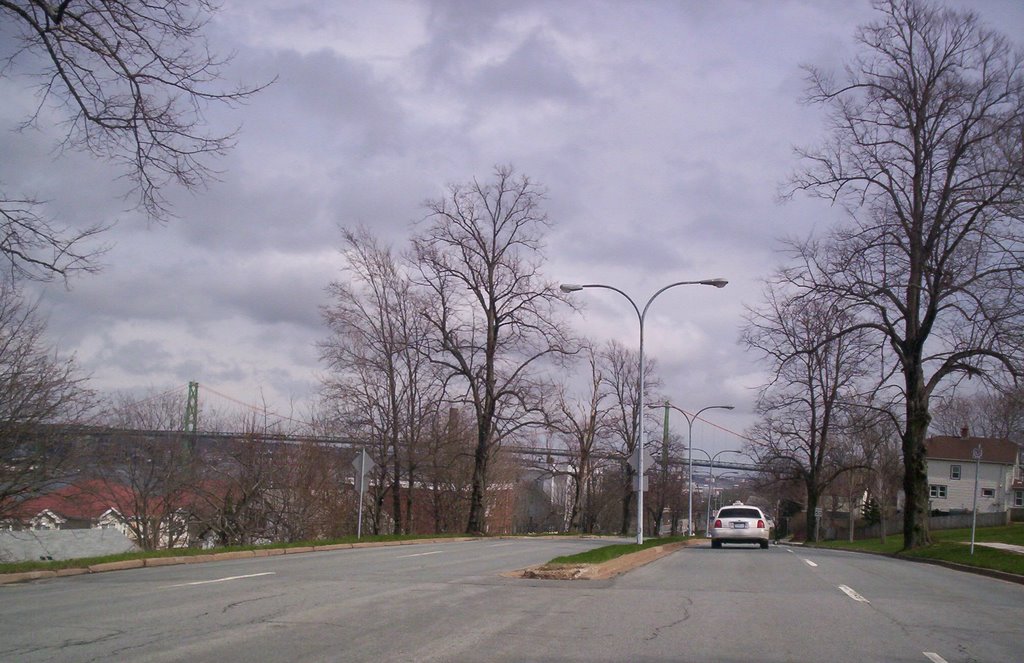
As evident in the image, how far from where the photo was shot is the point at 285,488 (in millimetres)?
37688

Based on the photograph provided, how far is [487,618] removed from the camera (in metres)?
10.7

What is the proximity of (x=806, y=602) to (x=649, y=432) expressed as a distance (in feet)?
177

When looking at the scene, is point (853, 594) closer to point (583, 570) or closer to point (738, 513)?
point (583, 570)

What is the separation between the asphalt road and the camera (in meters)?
8.59

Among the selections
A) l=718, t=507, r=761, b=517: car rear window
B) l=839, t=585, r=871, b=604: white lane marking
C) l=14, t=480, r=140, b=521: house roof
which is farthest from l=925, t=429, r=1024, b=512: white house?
l=839, t=585, r=871, b=604: white lane marking

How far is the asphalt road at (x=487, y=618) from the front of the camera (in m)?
8.59

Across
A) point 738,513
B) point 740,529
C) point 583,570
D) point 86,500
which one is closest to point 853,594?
point 583,570

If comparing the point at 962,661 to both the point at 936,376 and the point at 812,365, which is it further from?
the point at 812,365

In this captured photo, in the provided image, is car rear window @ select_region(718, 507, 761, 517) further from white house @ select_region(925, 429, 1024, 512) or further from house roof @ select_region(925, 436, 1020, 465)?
white house @ select_region(925, 429, 1024, 512)

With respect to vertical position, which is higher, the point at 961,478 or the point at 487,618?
the point at 487,618

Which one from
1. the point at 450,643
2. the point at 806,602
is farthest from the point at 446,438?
the point at 450,643

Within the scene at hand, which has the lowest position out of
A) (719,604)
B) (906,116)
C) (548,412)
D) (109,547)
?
(109,547)

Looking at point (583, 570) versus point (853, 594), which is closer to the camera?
point (853, 594)

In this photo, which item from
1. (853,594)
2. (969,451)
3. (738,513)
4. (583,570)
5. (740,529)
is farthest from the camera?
(969,451)
